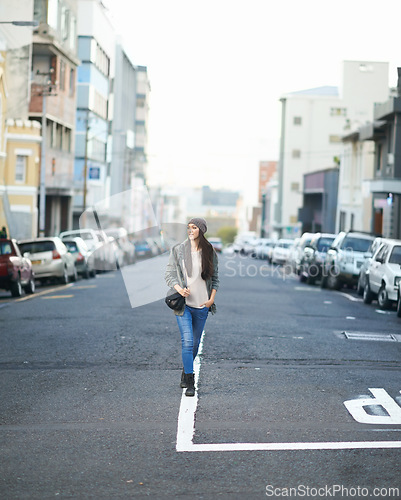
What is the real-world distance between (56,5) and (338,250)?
34609 millimetres

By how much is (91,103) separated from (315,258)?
43700 millimetres

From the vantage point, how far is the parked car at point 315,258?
32656mm

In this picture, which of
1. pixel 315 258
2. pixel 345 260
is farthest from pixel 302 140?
pixel 345 260

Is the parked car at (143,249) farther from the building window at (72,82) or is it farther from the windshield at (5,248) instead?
the windshield at (5,248)

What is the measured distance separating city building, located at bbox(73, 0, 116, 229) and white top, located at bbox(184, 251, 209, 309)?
59254mm

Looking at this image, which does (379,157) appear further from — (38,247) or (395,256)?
(395,256)

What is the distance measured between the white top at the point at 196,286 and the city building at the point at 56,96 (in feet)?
139

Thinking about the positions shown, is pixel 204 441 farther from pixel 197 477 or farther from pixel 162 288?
pixel 162 288

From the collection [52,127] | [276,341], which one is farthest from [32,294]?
[52,127]

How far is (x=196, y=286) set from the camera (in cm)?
946

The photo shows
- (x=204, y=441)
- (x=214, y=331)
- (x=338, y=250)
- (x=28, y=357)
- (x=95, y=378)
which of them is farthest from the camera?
(x=338, y=250)

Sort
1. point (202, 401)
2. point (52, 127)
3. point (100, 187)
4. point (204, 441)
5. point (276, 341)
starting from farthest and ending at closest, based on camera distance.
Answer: point (100, 187)
point (52, 127)
point (276, 341)
point (202, 401)
point (204, 441)

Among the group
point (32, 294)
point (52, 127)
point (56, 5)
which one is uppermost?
point (56, 5)

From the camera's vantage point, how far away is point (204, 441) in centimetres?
757
